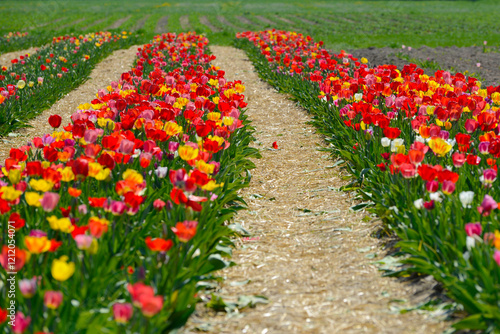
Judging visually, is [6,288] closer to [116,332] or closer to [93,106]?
[116,332]

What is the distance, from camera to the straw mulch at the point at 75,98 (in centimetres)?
735

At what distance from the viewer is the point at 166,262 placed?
2.83m

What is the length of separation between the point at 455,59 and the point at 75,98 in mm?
10327

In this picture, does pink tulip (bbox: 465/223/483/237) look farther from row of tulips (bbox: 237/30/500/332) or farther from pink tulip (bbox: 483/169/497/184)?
pink tulip (bbox: 483/169/497/184)

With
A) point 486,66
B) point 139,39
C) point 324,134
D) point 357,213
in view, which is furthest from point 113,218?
point 139,39

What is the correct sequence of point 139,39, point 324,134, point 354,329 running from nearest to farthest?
point 354,329 < point 324,134 < point 139,39

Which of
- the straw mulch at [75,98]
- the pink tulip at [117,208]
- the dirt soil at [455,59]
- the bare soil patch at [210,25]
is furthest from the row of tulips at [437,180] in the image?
the bare soil patch at [210,25]

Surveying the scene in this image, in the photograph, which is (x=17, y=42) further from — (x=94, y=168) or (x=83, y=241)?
(x=83, y=241)

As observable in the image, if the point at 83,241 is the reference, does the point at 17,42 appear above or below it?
below

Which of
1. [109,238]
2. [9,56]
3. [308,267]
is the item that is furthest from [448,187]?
[9,56]

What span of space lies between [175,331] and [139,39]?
1979cm

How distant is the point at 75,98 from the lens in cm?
1042

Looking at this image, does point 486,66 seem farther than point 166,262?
Yes

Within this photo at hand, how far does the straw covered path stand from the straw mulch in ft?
12.5
